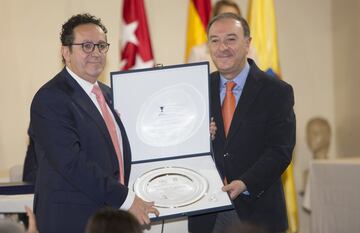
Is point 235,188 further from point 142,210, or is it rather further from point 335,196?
point 335,196

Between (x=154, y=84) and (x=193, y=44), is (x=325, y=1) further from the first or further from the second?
(x=154, y=84)

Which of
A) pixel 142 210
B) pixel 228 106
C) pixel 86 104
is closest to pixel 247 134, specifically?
pixel 228 106

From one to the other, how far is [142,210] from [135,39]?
379 centimetres

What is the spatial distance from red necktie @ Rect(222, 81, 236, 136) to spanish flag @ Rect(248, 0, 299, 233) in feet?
9.66

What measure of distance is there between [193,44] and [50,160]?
382 cm

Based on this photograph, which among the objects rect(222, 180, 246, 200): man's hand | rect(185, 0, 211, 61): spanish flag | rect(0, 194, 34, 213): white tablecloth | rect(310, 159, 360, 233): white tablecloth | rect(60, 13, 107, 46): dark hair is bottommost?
rect(310, 159, 360, 233): white tablecloth

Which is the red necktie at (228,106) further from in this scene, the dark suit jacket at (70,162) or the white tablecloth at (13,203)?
the white tablecloth at (13,203)

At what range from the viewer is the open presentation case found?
12.3 feet

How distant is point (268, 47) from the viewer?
277 inches

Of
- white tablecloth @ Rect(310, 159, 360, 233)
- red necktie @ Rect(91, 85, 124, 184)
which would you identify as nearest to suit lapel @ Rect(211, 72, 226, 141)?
red necktie @ Rect(91, 85, 124, 184)

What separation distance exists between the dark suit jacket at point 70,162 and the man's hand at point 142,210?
80 millimetres

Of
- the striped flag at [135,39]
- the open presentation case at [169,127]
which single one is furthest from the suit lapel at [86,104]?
the striped flag at [135,39]

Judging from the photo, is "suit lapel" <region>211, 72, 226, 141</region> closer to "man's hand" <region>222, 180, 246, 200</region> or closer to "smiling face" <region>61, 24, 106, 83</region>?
"man's hand" <region>222, 180, 246, 200</region>

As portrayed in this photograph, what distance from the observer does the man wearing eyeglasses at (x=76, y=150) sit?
3412 millimetres
